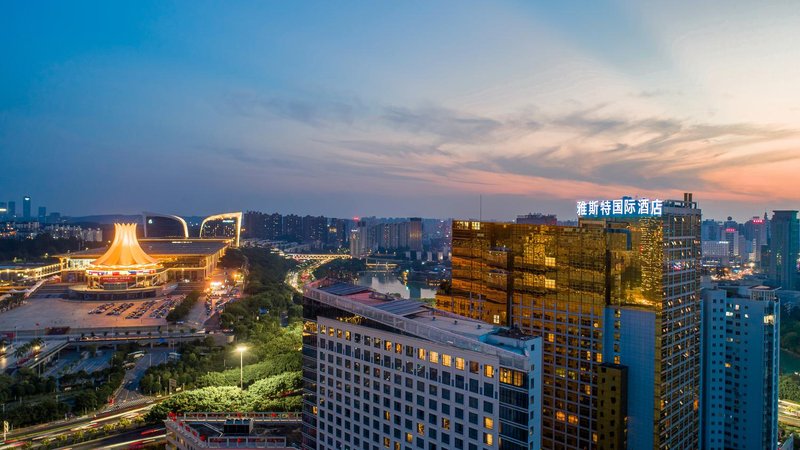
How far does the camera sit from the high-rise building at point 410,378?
25.5 feet

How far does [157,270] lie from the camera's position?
117 feet

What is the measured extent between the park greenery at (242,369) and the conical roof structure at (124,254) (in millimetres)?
10373

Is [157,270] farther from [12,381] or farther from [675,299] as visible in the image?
[675,299]

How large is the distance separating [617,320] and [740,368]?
4.74m

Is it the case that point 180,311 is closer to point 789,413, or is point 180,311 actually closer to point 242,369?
point 242,369

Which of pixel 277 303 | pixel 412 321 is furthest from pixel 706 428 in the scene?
pixel 277 303

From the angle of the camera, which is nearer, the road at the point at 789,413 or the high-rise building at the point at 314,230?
the road at the point at 789,413

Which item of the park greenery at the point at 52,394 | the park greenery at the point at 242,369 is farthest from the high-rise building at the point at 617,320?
the park greenery at the point at 52,394

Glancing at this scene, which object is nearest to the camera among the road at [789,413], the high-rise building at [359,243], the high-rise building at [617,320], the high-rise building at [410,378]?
the high-rise building at [410,378]

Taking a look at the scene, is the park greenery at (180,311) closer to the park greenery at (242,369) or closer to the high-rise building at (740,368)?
the park greenery at (242,369)

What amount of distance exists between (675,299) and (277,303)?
2246cm

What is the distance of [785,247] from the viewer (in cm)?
4106

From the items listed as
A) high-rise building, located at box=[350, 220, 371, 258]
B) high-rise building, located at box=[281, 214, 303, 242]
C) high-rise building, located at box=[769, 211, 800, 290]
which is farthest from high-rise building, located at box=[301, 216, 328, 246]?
high-rise building, located at box=[769, 211, 800, 290]

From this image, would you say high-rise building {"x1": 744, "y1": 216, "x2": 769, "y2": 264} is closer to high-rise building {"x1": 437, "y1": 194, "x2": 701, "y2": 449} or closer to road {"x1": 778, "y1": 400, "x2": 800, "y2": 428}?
road {"x1": 778, "y1": 400, "x2": 800, "y2": 428}
